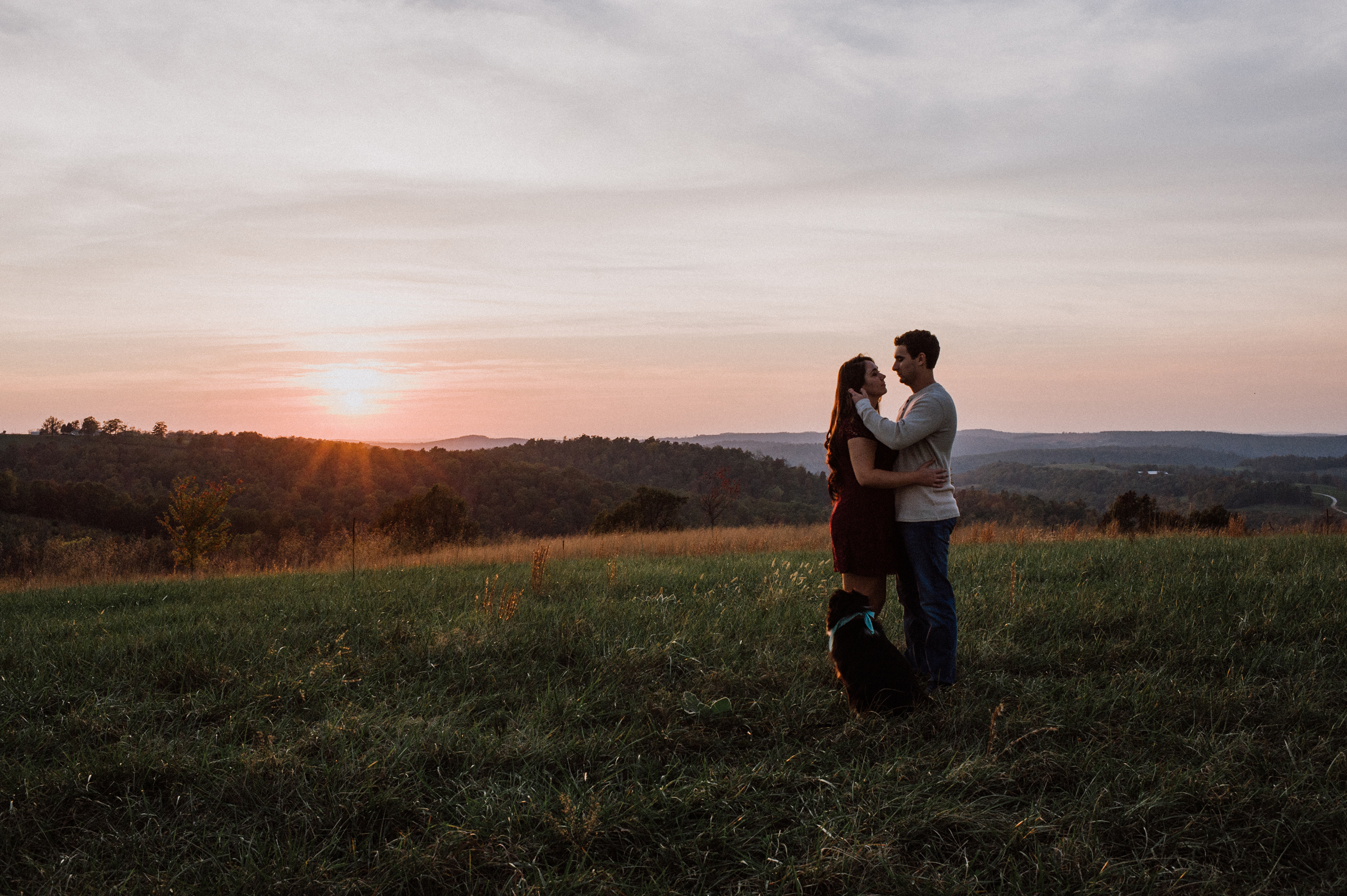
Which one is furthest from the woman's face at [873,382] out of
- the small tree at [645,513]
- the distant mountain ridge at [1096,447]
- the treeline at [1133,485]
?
the distant mountain ridge at [1096,447]

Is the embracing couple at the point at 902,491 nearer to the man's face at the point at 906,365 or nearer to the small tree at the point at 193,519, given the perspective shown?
the man's face at the point at 906,365

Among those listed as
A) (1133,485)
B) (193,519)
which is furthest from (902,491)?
(1133,485)

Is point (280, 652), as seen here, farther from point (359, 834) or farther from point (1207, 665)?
point (1207, 665)

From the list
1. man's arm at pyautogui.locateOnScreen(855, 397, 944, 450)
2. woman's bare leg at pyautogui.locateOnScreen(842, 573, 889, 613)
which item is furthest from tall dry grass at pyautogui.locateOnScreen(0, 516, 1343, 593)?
man's arm at pyautogui.locateOnScreen(855, 397, 944, 450)

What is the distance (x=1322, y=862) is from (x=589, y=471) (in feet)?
239

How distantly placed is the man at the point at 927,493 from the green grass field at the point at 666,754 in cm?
33

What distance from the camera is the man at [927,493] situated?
3.80 meters

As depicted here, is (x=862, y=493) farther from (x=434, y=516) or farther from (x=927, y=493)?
(x=434, y=516)

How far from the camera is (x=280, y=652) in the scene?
468 cm

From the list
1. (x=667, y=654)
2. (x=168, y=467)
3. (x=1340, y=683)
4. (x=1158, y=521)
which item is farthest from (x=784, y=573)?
(x=168, y=467)

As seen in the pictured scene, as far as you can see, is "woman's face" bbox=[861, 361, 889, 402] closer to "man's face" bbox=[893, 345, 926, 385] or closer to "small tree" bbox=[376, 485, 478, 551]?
"man's face" bbox=[893, 345, 926, 385]

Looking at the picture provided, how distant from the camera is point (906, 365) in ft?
13.0

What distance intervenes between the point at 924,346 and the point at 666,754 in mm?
2511

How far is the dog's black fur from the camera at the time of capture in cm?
368
